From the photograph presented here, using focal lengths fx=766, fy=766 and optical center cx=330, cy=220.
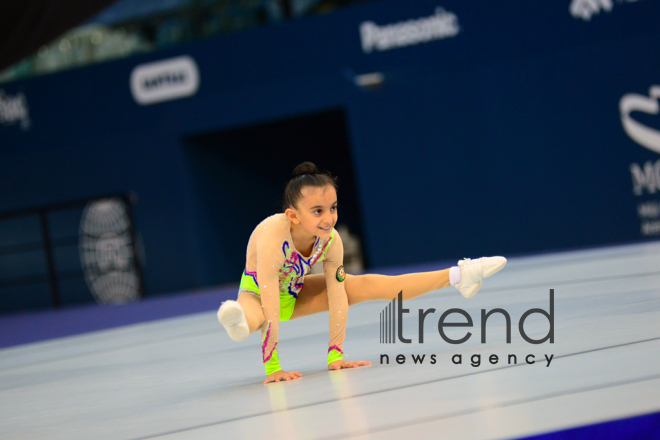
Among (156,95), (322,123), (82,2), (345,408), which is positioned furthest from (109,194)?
(345,408)

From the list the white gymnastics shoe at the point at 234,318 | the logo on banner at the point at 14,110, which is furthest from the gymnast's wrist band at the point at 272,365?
the logo on banner at the point at 14,110

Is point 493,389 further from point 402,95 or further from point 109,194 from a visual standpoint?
point 109,194

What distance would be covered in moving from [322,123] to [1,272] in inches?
216

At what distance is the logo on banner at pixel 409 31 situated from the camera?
917 cm

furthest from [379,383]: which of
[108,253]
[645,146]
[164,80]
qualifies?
[108,253]

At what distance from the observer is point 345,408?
2174 mm

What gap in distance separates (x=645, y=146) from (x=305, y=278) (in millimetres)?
6238

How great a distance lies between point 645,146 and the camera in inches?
331

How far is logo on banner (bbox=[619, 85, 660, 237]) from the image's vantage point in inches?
328

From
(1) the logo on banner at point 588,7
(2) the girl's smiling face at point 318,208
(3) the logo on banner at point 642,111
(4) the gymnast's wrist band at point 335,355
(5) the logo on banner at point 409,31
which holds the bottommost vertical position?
(4) the gymnast's wrist band at point 335,355

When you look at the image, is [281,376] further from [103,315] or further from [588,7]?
[588,7]

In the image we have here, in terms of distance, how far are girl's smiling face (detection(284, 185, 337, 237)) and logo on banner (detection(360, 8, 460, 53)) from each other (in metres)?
6.79

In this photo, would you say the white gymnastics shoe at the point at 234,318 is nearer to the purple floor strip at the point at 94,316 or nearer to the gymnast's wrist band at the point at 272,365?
the gymnast's wrist band at the point at 272,365

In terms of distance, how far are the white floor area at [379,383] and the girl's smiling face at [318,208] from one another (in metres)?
0.55
